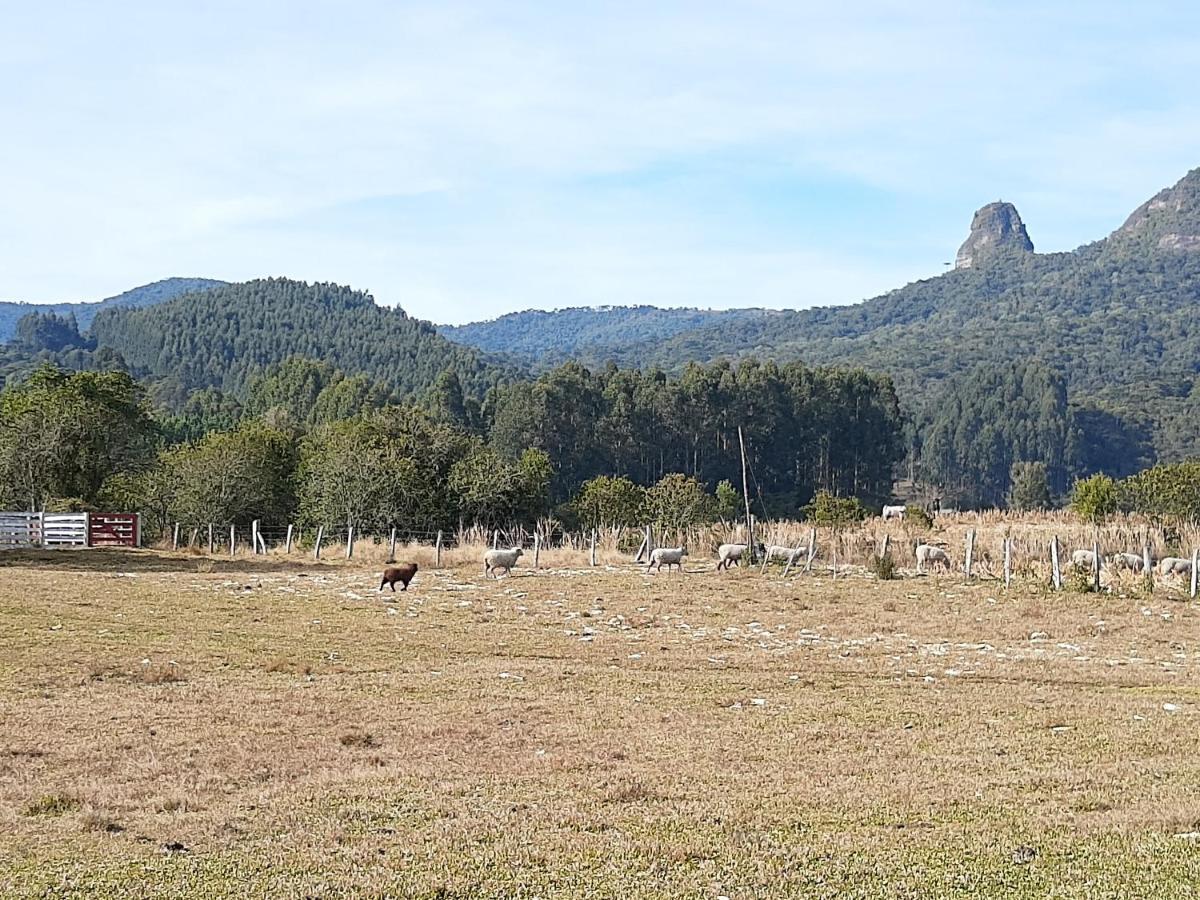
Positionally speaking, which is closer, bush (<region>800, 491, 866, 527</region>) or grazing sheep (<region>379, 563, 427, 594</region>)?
grazing sheep (<region>379, 563, 427, 594</region>)

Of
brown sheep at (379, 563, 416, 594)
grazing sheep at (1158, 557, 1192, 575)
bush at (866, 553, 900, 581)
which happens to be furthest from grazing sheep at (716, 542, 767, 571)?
grazing sheep at (1158, 557, 1192, 575)

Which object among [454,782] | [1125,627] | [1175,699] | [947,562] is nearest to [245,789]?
[454,782]

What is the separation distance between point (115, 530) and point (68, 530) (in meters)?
1.89

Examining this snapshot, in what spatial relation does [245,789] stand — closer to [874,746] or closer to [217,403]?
[874,746]

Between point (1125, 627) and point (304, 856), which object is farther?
point (1125, 627)

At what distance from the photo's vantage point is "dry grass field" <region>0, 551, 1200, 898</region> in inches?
316

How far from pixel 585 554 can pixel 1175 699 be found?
2913 cm

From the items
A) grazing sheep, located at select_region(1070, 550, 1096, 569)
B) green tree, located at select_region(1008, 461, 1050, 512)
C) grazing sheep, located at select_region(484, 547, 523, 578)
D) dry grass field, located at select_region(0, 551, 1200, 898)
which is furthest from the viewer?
green tree, located at select_region(1008, 461, 1050, 512)

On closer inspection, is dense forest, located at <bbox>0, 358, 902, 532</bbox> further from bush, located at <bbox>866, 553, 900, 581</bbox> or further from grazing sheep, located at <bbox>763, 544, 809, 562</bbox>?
bush, located at <bbox>866, 553, 900, 581</bbox>

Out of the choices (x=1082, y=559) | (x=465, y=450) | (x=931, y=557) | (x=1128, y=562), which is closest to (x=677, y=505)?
(x=465, y=450)

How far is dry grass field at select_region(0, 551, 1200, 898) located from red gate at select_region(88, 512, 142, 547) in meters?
26.4

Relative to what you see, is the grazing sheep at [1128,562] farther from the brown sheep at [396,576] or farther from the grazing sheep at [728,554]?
the brown sheep at [396,576]

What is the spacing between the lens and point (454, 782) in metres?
10.8

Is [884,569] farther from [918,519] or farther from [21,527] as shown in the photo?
[21,527]
